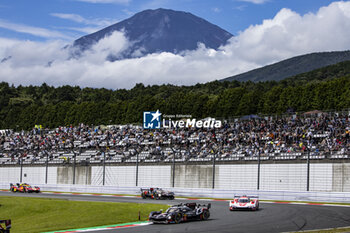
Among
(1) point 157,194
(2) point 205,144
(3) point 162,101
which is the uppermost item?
(3) point 162,101

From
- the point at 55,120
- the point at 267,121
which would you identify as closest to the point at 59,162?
the point at 267,121

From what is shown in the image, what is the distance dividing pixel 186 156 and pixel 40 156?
81.8 feet

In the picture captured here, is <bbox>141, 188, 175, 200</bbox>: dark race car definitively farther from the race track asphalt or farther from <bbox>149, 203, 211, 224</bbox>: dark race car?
<bbox>149, 203, 211, 224</bbox>: dark race car

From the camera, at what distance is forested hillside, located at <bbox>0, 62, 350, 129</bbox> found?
87338mm

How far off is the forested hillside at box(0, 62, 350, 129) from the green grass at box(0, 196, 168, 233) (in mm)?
56379

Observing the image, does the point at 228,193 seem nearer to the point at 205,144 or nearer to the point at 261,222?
the point at 205,144

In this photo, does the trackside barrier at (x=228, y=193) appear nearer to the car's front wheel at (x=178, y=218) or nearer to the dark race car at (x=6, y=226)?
the car's front wheel at (x=178, y=218)

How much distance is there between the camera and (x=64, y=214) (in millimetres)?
30766

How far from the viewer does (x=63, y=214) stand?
3078 centimetres

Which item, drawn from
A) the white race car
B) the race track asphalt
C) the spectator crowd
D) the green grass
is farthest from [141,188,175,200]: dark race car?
the race track asphalt

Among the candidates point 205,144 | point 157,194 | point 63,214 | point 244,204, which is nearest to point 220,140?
point 205,144

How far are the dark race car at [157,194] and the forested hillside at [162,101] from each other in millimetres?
45746

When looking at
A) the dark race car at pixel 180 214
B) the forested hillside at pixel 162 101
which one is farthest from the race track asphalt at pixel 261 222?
the forested hillside at pixel 162 101

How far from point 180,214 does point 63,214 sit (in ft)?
30.0
